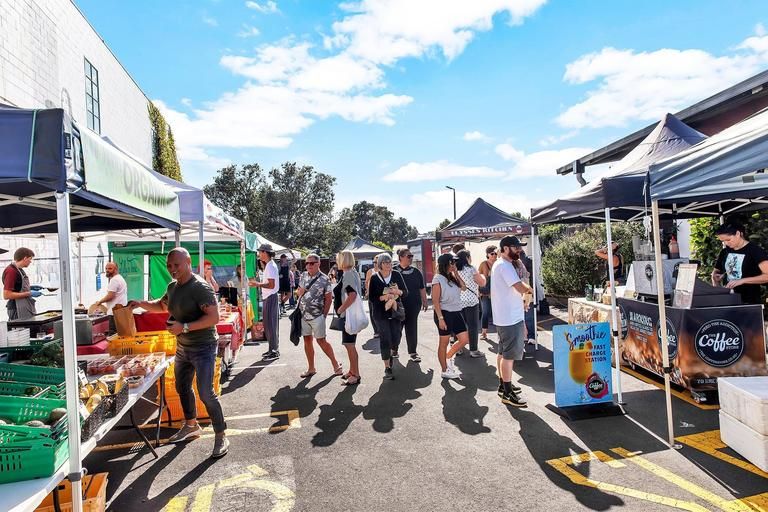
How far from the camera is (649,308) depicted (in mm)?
5480

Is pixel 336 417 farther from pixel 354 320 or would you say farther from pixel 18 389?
pixel 18 389

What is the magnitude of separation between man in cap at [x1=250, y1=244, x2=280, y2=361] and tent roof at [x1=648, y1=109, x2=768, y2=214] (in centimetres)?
571

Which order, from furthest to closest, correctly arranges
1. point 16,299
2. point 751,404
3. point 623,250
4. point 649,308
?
1. point 623,250
2. point 16,299
3. point 649,308
4. point 751,404

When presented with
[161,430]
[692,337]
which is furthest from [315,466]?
[692,337]

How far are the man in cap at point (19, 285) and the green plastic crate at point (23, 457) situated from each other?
18.1ft

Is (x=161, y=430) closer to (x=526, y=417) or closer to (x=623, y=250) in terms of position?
(x=526, y=417)

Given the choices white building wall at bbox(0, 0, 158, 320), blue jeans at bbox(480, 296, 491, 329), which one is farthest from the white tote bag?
white building wall at bbox(0, 0, 158, 320)

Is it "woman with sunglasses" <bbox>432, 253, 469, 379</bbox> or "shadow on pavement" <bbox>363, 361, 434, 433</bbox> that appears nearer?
"shadow on pavement" <bbox>363, 361, 434, 433</bbox>

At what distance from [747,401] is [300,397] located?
4440 mm

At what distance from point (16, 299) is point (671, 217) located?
33.2ft

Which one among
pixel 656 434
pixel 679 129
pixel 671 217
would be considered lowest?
pixel 656 434

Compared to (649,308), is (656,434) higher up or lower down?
lower down

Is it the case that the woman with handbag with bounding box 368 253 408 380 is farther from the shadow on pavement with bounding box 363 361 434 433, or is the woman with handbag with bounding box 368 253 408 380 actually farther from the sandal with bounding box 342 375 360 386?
the sandal with bounding box 342 375 360 386

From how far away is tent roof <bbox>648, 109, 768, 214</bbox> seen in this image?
10.2 feet
